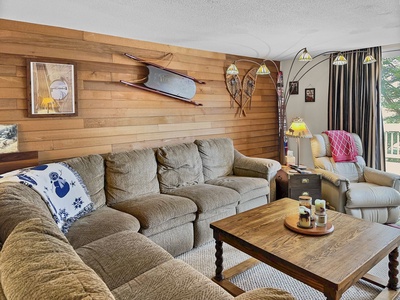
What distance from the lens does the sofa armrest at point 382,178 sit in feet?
10.9

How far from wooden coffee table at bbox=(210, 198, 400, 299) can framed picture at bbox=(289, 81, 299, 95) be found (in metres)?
3.03

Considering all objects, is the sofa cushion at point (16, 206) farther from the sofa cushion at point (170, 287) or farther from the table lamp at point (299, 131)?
the table lamp at point (299, 131)

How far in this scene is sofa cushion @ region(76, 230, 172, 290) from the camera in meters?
1.60

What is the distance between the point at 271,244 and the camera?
1.94m

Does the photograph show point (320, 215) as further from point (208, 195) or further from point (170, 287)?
point (170, 287)

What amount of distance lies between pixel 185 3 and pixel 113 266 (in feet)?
6.24

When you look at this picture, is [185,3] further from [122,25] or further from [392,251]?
[392,251]

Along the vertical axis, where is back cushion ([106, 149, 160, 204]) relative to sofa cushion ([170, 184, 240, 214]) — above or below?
above

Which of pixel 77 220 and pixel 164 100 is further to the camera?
pixel 164 100

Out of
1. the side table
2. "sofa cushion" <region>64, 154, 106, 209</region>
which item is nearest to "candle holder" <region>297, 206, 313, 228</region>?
the side table

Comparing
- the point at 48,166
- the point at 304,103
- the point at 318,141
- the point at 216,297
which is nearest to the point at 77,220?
the point at 48,166

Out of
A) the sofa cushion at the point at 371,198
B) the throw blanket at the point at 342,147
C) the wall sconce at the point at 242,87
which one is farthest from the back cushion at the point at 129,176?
the throw blanket at the point at 342,147

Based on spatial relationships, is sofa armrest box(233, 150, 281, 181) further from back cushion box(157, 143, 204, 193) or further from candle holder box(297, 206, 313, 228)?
candle holder box(297, 206, 313, 228)

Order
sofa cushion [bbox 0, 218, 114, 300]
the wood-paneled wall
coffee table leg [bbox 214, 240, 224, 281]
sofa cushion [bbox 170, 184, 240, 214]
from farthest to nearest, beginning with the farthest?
sofa cushion [bbox 170, 184, 240, 214], the wood-paneled wall, coffee table leg [bbox 214, 240, 224, 281], sofa cushion [bbox 0, 218, 114, 300]
